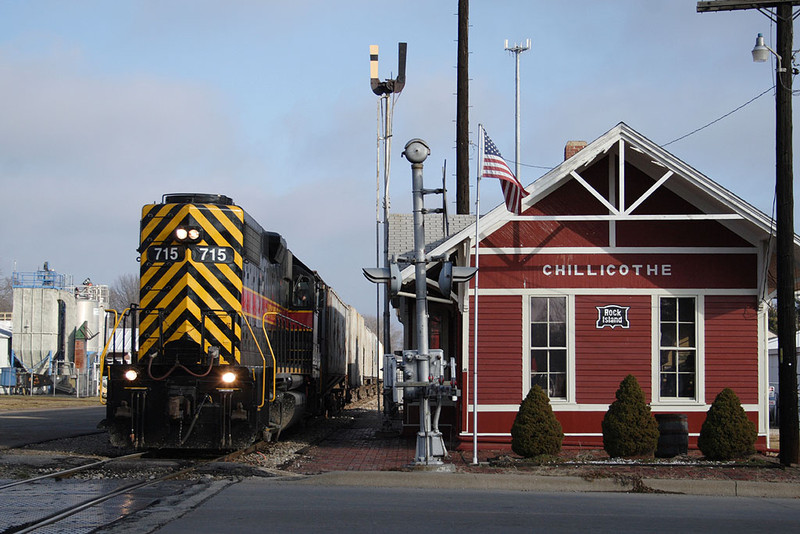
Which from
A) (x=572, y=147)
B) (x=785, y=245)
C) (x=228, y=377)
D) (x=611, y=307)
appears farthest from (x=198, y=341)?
(x=785, y=245)

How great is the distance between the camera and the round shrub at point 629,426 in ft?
48.5

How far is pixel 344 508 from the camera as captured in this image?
9570 mm

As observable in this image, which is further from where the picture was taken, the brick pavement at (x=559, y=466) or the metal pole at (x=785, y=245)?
the metal pole at (x=785, y=245)

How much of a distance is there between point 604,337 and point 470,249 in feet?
10.6

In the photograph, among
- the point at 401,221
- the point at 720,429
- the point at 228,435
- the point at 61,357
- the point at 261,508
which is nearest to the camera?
the point at 261,508

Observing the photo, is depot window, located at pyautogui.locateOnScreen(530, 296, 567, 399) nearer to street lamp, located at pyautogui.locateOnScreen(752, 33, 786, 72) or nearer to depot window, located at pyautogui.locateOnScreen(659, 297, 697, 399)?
depot window, located at pyautogui.locateOnScreen(659, 297, 697, 399)

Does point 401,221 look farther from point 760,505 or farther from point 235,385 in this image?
point 760,505

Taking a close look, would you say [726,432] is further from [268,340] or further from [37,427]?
[37,427]

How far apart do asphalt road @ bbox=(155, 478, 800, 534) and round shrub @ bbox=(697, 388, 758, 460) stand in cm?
310

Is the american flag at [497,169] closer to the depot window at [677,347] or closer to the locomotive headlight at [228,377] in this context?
the depot window at [677,347]

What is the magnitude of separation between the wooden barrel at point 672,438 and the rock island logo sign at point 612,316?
2267mm

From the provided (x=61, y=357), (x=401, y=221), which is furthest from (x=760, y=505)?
(x=61, y=357)

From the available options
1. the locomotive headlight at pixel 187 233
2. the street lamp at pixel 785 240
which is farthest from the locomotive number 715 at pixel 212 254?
the street lamp at pixel 785 240

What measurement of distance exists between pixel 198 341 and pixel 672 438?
8.65 meters
